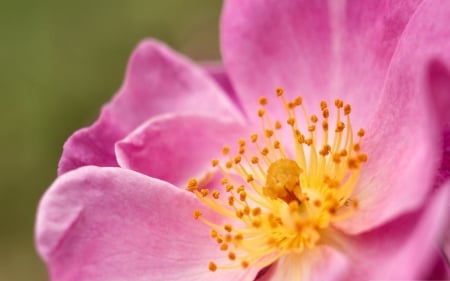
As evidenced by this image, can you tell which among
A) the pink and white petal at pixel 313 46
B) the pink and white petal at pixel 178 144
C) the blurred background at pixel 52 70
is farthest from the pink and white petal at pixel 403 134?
the blurred background at pixel 52 70

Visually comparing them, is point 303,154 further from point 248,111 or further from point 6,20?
point 6,20

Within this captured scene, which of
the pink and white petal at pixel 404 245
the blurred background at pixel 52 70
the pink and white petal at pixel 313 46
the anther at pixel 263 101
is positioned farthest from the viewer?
the blurred background at pixel 52 70

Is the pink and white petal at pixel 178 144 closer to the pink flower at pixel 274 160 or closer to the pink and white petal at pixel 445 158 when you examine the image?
the pink flower at pixel 274 160

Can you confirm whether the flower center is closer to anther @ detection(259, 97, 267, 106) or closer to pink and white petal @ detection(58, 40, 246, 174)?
anther @ detection(259, 97, 267, 106)

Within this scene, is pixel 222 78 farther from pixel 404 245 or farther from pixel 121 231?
pixel 404 245

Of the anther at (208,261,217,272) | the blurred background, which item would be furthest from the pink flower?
the blurred background

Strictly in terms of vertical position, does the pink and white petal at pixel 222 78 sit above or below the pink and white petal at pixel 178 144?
above

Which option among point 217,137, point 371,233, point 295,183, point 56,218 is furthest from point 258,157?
point 56,218

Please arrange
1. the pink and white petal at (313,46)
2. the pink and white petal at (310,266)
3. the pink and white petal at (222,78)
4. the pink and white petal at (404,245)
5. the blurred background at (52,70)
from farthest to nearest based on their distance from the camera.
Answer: the blurred background at (52,70) → the pink and white petal at (222,78) → the pink and white petal at (313,46) → the pink and white petal at (310,266) → the pink and white petal at (404,245)
